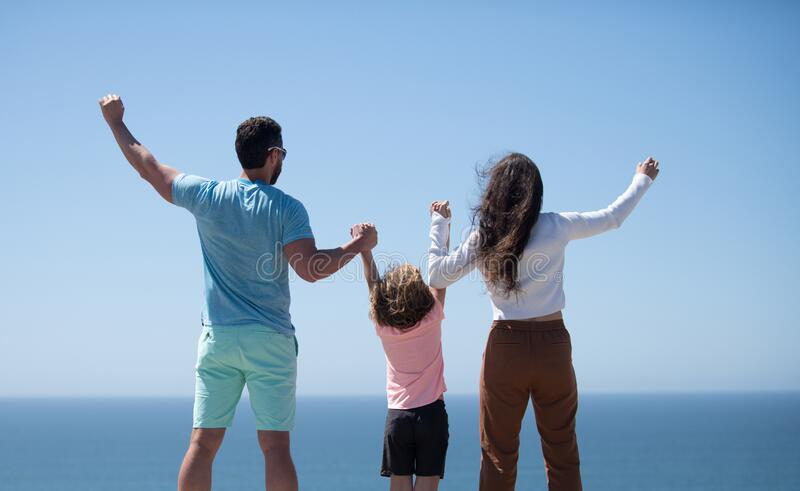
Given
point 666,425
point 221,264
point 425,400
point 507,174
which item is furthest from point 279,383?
point 666,425

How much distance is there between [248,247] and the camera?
12.3ft

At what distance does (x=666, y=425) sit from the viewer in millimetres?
153250

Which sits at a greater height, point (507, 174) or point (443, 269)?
point (507, 174)

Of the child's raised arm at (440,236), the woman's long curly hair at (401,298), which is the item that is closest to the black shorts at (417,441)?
the woman's long curly hair at (401,298)

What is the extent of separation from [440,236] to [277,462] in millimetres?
1497

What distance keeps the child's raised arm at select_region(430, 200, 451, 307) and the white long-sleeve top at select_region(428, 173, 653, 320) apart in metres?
0.03

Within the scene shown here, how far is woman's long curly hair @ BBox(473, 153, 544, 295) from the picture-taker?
3941 millimetres

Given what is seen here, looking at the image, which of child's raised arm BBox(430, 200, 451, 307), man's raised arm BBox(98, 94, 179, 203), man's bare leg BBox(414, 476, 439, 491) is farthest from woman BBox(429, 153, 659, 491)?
man's raised arm BBox(98, 94, 179, 203)

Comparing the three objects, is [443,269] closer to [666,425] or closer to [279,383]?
[279,383]

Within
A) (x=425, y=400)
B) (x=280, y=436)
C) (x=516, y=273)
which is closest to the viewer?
(x=280, y=436)

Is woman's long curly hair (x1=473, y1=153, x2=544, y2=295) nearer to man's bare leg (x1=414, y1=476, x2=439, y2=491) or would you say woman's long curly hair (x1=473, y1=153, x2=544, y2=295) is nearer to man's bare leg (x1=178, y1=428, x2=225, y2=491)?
man's bare leg (x1=414, y1=476, x2=439, y2=491)

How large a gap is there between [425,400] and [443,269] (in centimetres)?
Answer: 74

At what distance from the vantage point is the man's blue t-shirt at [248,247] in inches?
146

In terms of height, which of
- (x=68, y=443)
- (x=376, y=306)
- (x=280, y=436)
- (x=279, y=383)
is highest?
(x=376, y=306)
